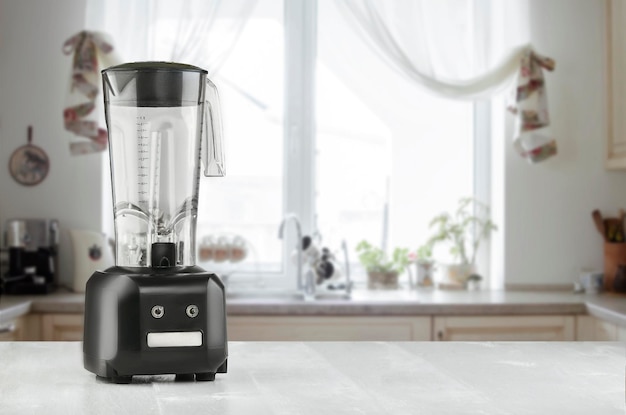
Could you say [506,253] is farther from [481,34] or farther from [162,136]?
[162,136]

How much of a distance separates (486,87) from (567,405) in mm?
2804

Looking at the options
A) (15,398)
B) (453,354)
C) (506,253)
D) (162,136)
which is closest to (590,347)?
(453,354)

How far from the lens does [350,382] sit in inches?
60.5

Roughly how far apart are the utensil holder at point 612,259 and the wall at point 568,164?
10 centimetres

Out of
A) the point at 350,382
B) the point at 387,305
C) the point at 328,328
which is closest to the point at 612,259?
the point at 387,305

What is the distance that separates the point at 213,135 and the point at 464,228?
2.67 m

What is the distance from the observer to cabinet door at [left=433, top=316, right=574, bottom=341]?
351 centimetres

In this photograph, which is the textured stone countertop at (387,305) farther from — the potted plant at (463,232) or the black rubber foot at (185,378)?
the black rubber foot at (185,378)

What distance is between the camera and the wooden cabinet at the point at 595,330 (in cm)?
331

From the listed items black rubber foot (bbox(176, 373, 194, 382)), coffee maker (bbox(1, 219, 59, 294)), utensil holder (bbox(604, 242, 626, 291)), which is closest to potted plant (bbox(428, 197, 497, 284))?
utensil holder (bbox(604, 242, 626, 291))

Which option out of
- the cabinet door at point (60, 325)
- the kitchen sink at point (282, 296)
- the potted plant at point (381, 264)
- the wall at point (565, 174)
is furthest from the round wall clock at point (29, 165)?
the potted plant at point (381, 264)

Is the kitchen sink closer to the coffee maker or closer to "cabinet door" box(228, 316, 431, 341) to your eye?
"cabinet door" box(228, 316, 431, 341)

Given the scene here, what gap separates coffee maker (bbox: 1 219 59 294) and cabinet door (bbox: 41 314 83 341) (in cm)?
25

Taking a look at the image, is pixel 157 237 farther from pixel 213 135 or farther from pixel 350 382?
pixel 350 382
